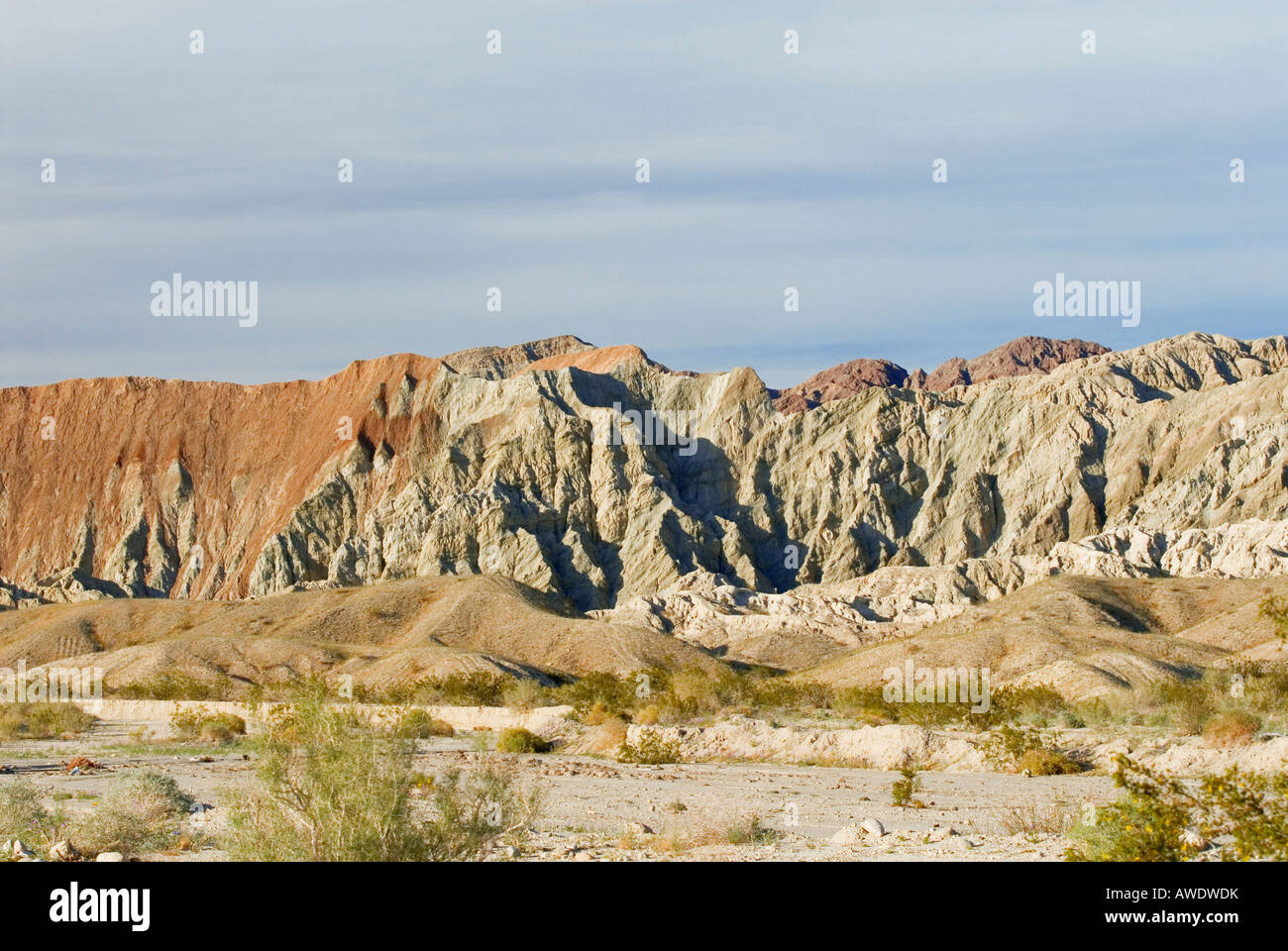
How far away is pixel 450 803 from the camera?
14203 millimetres

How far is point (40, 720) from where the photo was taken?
45094 mm

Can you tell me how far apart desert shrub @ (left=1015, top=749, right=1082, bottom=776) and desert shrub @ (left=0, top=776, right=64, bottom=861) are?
19.6 metres

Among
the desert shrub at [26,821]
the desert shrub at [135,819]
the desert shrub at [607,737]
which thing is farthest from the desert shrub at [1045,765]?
the desert shrub at [26,821]

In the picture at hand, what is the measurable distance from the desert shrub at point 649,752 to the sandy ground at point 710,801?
44 cm

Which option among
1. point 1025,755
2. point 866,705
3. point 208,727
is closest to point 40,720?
point 208,727

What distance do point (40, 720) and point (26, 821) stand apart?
28.9m

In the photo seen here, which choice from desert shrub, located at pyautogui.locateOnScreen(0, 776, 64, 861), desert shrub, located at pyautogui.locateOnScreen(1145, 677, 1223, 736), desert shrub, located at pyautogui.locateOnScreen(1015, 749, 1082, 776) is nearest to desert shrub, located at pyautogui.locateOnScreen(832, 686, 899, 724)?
desert shrub, located at pyautogui.locateOnScreen(1145, 677, 1223, 736)

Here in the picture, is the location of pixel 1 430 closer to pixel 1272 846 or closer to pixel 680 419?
pixel 680 419

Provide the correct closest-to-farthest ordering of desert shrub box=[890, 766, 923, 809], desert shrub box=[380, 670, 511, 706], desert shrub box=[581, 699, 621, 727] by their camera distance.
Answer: desert shrub box=[890, 766, 923, 809] → desert shrub box=[581, 699, 621, 727] → desert shrub box=[380, 670, 511, 706]

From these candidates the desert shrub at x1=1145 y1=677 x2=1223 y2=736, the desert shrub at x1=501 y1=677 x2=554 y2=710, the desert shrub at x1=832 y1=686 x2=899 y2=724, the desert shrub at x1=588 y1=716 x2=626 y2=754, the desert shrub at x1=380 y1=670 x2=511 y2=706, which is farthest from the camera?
the desert shrub at x1=380 y1=670 x2=511 y2=706

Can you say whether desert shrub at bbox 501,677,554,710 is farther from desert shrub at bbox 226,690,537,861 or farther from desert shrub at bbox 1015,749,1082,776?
desert shrub at bbox 226,690,537,861

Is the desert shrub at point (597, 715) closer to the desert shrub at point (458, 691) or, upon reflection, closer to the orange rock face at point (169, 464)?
the desert shrub at point (458, 691)

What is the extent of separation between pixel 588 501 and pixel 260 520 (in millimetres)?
27506

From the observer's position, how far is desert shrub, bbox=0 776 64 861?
17.9m
